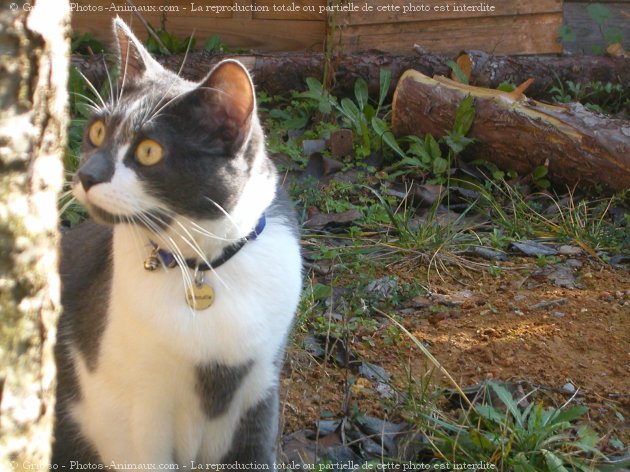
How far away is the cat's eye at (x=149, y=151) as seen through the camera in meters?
1.76

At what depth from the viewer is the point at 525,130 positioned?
3836mm

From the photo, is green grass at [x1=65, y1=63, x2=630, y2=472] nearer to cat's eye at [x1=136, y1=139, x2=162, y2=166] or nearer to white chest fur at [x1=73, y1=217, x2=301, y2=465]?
white chest fur at [x1=73, y1=217, x2=301, y2=465]

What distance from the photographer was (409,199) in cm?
375

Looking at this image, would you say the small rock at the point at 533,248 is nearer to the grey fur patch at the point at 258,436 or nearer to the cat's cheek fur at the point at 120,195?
the grey fur patch at the point at 258,436

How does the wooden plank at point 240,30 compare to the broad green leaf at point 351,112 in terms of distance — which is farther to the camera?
the wooden plank at point 240,30

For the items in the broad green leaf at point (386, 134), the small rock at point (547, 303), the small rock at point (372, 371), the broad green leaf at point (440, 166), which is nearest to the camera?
the small rock at point (372, 371)

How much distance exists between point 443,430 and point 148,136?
1.12 meters

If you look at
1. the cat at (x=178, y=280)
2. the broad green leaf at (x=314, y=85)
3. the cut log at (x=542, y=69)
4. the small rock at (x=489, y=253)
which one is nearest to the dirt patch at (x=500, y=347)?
the small rock at (x=489, y=253)

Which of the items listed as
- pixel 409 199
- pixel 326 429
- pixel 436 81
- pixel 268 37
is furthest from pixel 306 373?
pixel 268 37

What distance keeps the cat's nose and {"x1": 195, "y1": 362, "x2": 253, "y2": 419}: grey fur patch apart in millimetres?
492

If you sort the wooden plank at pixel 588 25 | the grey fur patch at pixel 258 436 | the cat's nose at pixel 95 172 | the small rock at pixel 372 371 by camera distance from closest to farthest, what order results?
the cat's nose at pixel 95 172 < the grey fur patch at pixel 258 436 < the small rock at pixel 372 371 < the wooden plank at pixel 588 25

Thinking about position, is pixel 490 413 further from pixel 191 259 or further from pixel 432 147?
pixel 432 147

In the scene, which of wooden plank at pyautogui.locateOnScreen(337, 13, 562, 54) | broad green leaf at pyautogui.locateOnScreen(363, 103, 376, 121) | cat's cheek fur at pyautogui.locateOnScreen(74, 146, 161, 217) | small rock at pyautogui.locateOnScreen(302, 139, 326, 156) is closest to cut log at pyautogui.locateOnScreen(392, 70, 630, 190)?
broad green leaf at pyautogui.locateOnScreen(363, 103, 376, 121)

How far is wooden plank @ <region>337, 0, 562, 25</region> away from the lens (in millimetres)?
4965
